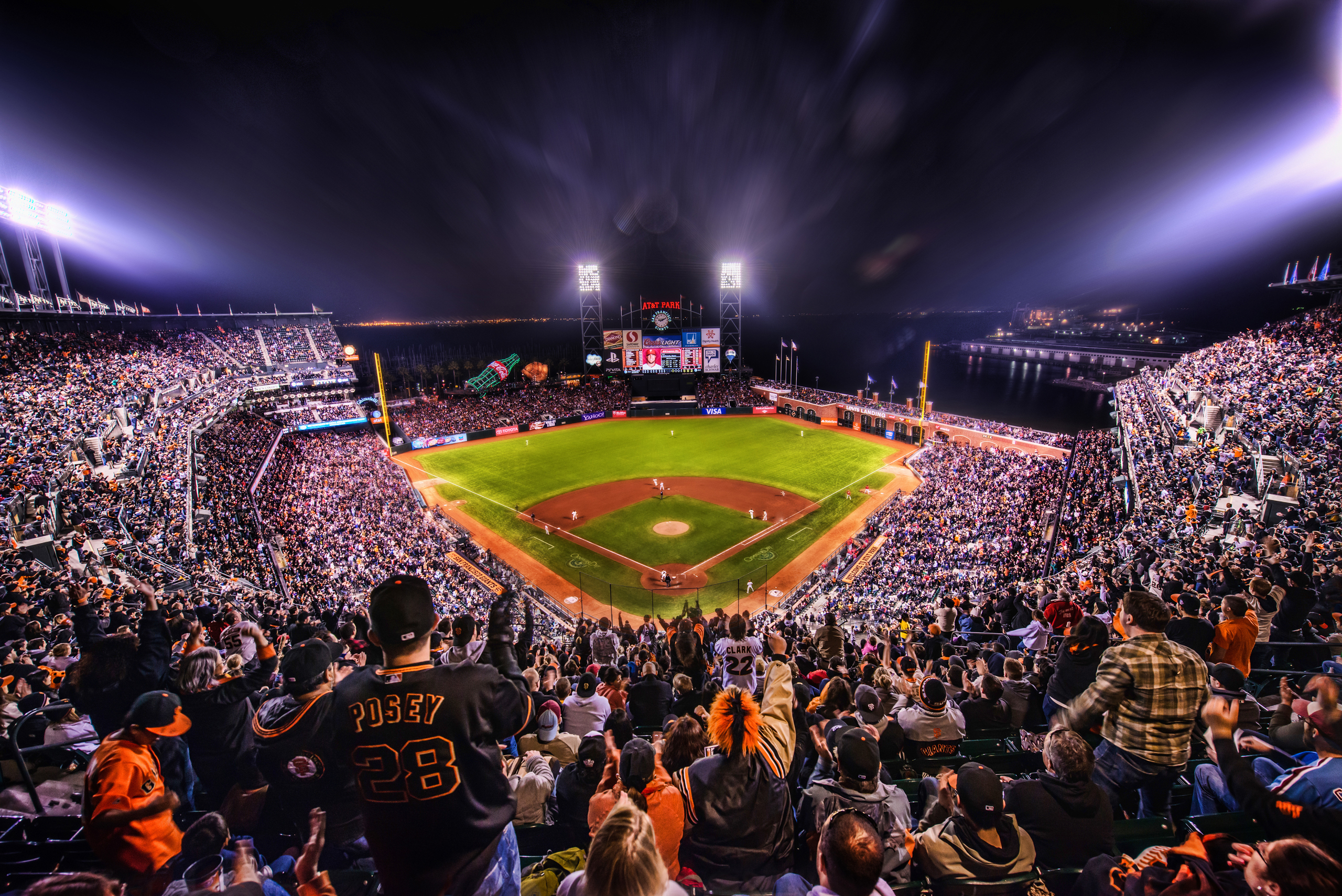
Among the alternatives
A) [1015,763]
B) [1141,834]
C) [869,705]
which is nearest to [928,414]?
[1015,763]

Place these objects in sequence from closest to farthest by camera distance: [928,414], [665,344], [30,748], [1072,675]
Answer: [30,748] < [1072,675] < [928,414] < [665,344]

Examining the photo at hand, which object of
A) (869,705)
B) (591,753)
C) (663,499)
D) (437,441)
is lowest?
(663,499)

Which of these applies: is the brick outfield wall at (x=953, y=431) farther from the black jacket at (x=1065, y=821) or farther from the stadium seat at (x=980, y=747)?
the black jacket at (x=1065, y=821)

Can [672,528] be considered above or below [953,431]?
below

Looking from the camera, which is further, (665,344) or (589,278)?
(665,344)

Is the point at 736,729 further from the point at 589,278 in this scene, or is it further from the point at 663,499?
the point at 589,278

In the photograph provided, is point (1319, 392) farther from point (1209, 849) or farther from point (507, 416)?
point (507, 416)

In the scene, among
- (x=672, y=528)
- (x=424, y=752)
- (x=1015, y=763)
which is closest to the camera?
(x=424, y=752)

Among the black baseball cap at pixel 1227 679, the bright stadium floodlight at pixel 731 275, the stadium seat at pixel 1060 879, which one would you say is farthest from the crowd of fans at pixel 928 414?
the stadium seat at pixel 1060 879

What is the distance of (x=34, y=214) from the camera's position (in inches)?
1378

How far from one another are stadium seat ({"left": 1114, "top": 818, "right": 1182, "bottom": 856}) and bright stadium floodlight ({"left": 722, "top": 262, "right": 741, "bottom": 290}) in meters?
63.5

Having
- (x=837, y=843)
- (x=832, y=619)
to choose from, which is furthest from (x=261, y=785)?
(x=832, y=619)

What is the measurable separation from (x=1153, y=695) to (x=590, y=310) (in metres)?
67.7

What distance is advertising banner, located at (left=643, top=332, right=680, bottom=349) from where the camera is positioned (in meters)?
63.9
